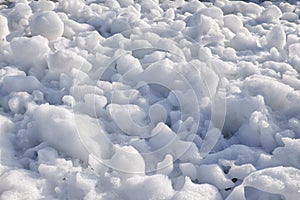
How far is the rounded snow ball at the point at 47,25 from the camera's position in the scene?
2.49 m

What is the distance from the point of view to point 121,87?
2088mm

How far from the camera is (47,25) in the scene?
98.0 inches

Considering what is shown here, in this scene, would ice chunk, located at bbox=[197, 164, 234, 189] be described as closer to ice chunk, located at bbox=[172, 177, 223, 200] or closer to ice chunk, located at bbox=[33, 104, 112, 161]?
ice chunk, located at bbox=[172, 177, 223, 200]

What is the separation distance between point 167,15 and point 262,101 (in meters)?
1.33

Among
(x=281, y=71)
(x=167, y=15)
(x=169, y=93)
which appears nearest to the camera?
(x=169, y=93)

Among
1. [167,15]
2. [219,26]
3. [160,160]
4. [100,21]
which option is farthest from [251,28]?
[160,160]

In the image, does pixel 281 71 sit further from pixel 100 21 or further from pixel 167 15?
pixel 100 21

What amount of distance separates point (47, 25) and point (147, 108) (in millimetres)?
965

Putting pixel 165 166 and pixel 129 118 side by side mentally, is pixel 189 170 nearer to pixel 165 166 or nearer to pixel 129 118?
pixel 165 166

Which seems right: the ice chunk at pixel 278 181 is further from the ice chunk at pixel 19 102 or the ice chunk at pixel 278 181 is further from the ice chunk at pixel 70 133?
the ice chunk at pixel 19 102

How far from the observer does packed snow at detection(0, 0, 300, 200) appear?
1489mm

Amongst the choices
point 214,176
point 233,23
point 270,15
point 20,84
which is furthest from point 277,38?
point 20,84

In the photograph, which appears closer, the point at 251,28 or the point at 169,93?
the point at 169,93

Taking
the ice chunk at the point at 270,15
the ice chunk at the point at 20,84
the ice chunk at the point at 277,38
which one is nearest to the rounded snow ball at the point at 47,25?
the ice chunk at the point at 20,84
